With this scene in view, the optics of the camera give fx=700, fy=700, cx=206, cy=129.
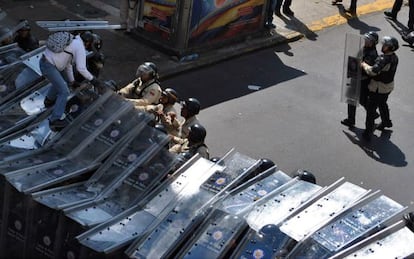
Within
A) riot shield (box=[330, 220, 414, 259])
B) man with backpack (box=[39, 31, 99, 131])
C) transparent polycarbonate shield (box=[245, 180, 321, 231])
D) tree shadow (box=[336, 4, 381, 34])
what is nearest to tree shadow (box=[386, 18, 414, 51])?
tree shadow (box=[336, 4, 381, 34])

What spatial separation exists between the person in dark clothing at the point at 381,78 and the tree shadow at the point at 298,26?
14.0ft

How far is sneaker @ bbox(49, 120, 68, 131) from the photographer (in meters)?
7.42

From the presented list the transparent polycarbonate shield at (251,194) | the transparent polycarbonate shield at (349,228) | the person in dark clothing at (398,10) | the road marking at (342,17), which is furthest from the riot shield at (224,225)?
the person in dark clothing at (398,10)

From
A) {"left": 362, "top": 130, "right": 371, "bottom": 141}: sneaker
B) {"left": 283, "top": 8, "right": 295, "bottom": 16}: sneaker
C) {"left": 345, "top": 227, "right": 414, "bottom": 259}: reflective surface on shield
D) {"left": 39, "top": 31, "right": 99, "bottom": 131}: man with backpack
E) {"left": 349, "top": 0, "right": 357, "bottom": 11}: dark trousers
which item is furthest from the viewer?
{"left": 349, "top": 0, "right": 357, "bottom": 11}: dark trousers

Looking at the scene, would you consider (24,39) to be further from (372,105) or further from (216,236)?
(216,236)

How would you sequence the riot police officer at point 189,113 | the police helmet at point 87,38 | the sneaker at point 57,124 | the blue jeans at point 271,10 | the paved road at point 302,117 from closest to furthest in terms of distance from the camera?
the sneaker at point 57,124, the riot police officer at point 189,113, the police helmet at point 87,38, the paved road at point 302,117, the blue jeans at point 271,10

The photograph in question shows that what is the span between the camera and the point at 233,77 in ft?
42.0

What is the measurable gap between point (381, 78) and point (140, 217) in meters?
5.75

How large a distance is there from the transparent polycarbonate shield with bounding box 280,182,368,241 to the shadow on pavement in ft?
18.0

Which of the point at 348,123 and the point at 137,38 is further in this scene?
the point at 137,38

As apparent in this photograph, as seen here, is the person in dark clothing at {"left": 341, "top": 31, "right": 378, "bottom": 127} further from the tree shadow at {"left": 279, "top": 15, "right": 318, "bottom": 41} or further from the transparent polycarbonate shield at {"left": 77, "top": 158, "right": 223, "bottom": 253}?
the transparent polycarbonate shield at {"left": 77, "top": 158, "right": 223, "bottom": 253}

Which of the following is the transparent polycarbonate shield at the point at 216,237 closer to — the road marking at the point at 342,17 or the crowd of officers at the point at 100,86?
the crowd of officers at the point at 100,86

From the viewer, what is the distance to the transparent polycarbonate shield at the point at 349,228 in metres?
5.68

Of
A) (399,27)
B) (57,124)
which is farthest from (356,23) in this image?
(57,124)
